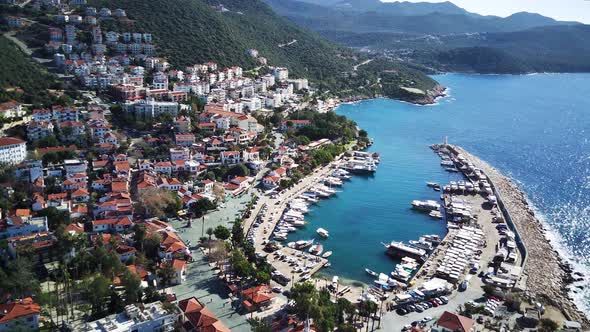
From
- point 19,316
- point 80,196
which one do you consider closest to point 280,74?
point 80,196

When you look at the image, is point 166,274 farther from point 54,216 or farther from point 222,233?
point 54,216

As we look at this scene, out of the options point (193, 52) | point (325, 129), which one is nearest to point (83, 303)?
point (325, 129)

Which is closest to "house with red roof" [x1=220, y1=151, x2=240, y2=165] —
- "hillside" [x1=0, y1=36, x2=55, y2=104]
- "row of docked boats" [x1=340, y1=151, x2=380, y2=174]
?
"row of docked boats" [x1=340, y1=151, x2=380, y2=174]

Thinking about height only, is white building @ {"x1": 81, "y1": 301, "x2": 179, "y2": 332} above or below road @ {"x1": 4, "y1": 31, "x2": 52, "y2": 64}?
below

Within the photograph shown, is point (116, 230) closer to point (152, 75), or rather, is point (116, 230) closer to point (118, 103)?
point (118, 103)

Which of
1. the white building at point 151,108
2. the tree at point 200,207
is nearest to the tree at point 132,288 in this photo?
the tree at point 200,207

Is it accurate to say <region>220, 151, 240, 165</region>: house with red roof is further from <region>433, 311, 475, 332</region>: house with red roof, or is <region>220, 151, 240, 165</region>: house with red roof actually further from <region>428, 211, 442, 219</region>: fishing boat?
<region>433, 311, 475, 332</region>: house with red roof

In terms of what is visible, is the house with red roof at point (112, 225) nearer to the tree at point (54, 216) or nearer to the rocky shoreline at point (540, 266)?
the tree at point (54, 216)
